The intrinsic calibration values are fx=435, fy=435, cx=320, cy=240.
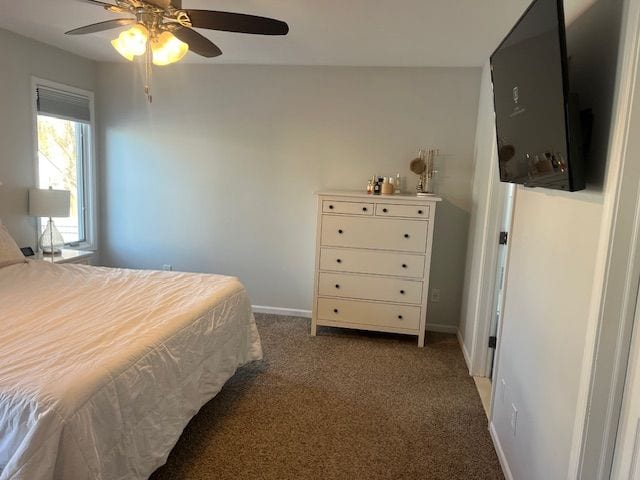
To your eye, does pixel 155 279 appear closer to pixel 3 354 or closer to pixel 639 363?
pixel 3 354

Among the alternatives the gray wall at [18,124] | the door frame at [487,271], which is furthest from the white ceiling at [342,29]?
the door frame at [487,271]

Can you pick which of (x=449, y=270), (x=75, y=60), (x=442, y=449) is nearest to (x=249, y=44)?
(x=75, y=60)

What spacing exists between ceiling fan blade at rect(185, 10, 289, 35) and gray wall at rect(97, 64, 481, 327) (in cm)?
192

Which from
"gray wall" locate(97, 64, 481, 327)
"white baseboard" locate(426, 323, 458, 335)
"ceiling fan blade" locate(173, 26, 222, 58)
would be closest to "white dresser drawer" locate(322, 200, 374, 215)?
"gray wall" locate(97, 64, 481, 327)

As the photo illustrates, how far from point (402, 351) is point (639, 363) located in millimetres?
2450

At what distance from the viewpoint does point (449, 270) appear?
407 centimetres

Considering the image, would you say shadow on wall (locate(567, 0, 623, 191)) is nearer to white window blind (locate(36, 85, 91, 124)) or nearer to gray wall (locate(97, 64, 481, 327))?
gray wall (locate(97, 64, 481, 327))

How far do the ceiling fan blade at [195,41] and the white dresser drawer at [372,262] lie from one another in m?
1.82

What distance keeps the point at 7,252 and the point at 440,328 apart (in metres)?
3.56

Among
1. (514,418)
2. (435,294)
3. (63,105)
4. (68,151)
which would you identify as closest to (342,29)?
(435,294)

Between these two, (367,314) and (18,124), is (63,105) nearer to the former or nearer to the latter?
(18,124)

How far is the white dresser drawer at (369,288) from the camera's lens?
3670 millimetres

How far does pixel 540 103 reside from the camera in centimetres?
155

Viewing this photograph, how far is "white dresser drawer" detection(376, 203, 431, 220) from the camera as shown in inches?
139
